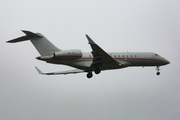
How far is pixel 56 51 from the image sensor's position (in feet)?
76.1

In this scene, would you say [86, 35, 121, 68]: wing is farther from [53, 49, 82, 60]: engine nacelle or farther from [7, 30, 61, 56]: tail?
[7, 30, 61, 56]: tail

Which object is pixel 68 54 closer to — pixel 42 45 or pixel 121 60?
pixel 42 45

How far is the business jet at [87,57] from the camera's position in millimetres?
22061

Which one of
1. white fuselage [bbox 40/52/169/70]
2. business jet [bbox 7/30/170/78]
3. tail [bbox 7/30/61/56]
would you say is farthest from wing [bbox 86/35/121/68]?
tail [bbox 7/30/61/56]

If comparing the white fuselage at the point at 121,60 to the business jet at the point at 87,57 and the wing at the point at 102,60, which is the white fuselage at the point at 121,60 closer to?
the business jet at the point at 87,57

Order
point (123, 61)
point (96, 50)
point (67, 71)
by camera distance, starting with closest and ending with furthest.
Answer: point (96, 50), point (123, 61), point (67, 71)

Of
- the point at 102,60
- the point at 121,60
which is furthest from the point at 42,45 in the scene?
the point at 121,60

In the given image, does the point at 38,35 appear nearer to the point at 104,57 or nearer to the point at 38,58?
the point at 38,58

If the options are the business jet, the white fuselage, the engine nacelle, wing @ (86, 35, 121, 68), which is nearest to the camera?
the engine nacelle

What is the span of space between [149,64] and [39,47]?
1330 cm

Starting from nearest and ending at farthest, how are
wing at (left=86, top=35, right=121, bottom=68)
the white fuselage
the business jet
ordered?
the business jet
wing at (left=86, top=35, right=121, bottom=68)
the white fuselage

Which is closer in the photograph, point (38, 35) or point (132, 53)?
point (38, 35)

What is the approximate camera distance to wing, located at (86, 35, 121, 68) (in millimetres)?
22202

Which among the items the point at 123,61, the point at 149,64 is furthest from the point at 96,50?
the point at 149,64
